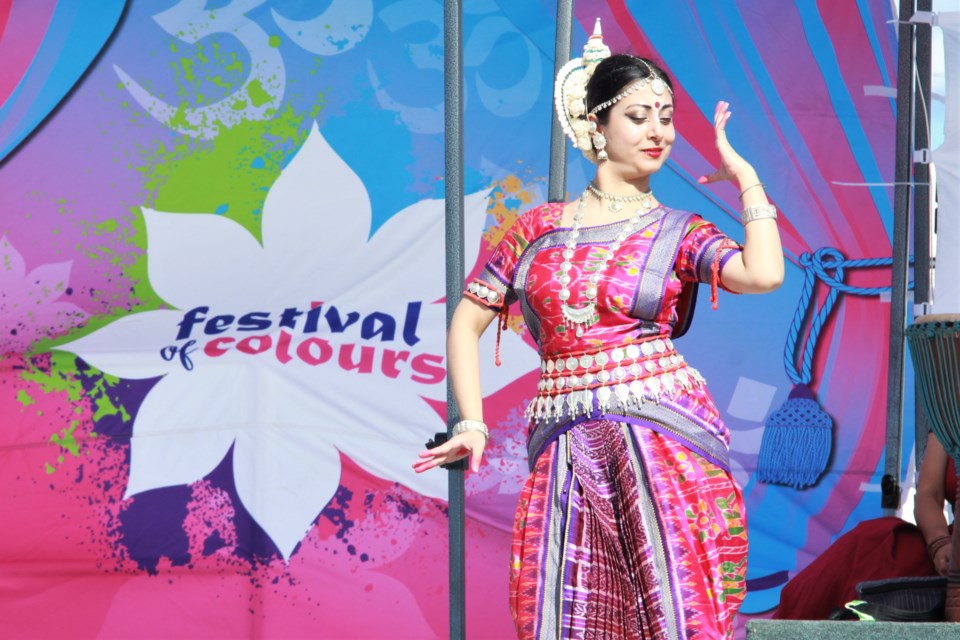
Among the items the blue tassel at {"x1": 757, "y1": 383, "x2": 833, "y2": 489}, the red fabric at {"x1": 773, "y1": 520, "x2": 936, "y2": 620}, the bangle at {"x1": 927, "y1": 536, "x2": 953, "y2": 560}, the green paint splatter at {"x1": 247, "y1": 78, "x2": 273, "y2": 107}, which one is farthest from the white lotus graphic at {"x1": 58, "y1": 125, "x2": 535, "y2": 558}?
the bangle at {"x1": 927, "y1": 536, "x2": 953, "y2": 560}

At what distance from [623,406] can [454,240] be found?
69 cm

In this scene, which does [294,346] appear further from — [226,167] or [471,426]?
[471,426]

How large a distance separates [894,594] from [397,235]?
100 inches

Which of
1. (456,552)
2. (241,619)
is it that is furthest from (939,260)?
(241,619)

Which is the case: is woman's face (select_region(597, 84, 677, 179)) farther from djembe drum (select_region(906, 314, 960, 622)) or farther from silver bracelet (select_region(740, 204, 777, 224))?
djembe drum (select_region(906, 314, 960, 622))

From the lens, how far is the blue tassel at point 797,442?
4.66 metres

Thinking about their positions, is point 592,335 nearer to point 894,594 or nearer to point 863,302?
point 894,594

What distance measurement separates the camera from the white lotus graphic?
15.4ft

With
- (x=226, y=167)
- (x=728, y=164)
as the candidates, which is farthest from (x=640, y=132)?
(x=226, y=167)

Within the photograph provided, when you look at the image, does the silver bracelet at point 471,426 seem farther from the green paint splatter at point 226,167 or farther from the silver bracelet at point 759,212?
the green paint splatter at point 226,167

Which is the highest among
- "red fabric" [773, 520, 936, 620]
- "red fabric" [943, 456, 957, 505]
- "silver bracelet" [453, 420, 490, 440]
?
"silver bracelet" [453, 420, 490, 440]

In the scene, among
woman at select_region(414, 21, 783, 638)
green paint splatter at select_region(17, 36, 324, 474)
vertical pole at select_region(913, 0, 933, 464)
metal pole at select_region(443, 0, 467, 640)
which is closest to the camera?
woman at select_region(414, 21, 783, 638)

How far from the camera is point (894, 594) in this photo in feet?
8.92

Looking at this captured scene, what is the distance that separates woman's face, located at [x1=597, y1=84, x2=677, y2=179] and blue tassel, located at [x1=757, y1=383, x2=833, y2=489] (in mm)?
2454
